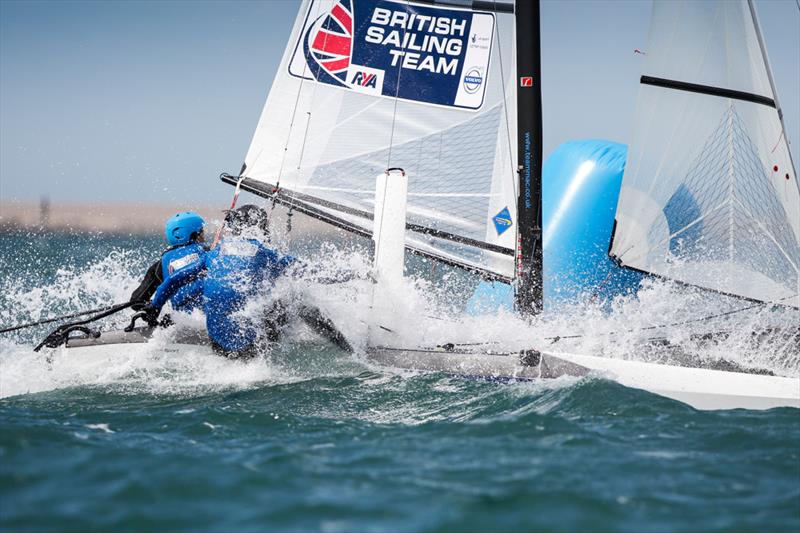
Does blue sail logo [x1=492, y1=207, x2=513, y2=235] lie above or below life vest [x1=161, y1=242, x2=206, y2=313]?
above

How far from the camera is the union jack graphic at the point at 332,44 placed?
18.7 feet

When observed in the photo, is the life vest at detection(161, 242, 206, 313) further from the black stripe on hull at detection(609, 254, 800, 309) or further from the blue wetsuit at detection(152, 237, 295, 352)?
the black stripe on hull at detection(609, 254, 800, 309)

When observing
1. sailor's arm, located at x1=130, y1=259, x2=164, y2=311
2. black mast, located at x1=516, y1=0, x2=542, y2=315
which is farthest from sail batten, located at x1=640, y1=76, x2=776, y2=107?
sailor's arm, located at x1=130, y1=259, x2=164, y2=311

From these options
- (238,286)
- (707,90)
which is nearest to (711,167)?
(707,90)

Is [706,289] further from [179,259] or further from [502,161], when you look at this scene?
[179,259]

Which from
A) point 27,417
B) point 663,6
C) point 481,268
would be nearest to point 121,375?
point 27,417

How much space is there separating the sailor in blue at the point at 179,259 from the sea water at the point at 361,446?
38 cm

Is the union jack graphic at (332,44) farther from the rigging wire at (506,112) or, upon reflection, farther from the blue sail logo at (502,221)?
the blue sail logo at (502,221)

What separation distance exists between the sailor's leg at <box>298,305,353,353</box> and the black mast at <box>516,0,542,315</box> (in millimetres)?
1276

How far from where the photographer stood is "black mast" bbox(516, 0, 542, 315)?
5.21 meters

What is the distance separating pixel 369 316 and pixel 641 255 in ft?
6.17

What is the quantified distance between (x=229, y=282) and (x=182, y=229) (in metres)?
0.62

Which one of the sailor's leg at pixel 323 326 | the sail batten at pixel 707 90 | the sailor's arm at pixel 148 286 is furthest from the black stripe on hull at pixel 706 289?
the sailor's arm at pixel 148 286

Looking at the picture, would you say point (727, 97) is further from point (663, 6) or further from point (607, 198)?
point (607, 198)
